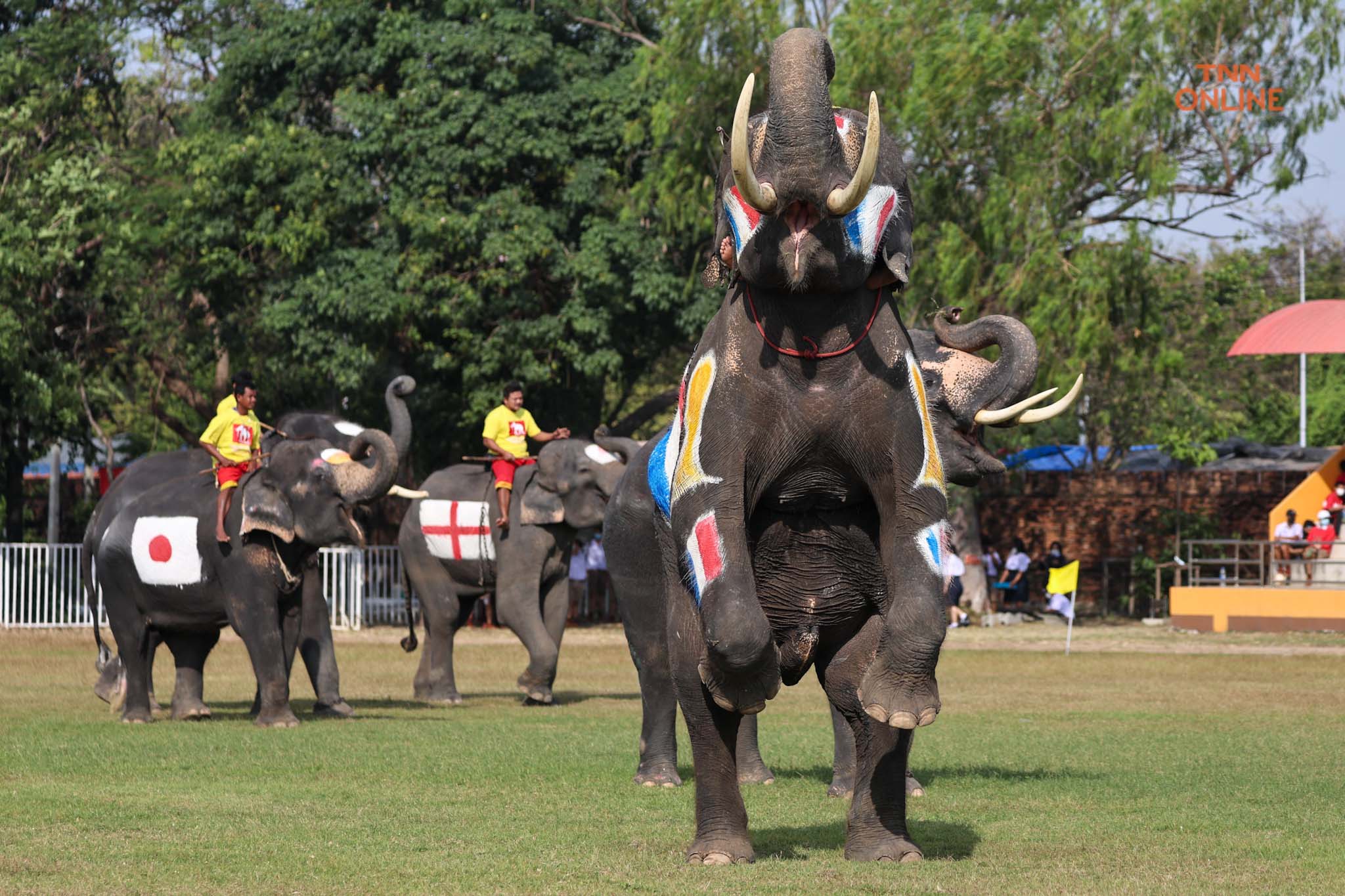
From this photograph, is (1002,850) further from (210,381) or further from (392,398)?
(210,381)

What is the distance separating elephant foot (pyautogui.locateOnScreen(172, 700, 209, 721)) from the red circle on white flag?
1.11 meters

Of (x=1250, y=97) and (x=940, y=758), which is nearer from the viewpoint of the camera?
(x=940, y=758)

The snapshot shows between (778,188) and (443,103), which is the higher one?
(443,103)

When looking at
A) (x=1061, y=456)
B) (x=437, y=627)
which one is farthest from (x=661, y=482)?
(x=1061, y=456)

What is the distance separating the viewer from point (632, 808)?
8.96 metres

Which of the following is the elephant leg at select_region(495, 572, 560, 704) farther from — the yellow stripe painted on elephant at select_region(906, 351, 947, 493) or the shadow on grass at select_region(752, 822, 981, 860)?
the yellow stripe painted on elephant at select_region(906, 351, 947, 493)

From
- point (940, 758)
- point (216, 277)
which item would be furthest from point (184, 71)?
point (940, 758)

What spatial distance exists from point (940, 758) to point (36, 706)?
25.1 feet

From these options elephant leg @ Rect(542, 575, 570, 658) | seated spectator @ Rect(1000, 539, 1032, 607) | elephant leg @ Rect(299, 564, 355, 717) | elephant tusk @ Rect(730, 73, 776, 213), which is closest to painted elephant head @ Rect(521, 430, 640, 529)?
elephant leg @ Rect(542, 575, 570, 658)

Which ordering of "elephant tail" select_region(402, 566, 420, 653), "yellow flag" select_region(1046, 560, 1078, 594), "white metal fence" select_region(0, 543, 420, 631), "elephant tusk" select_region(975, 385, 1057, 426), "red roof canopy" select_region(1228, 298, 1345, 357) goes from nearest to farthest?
"elephant tusk" select_region(975, 385, 1057, 426), "elephant tail" select_region(402, 566, 420, 653), "yellow flag" select_region(1046, 560, 1078, 594), "white metal fence" select_region(0, 543, 420, 631), "red roof canopy" select_region(1228, 298, 1345, 357)

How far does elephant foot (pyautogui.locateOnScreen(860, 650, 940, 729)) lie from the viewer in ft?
21.5

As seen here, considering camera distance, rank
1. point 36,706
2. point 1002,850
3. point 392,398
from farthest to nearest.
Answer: point 36,706, point 392,398, point 1002,850

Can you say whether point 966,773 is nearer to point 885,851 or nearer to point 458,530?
point 885,851

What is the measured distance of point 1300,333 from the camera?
91.6ft
